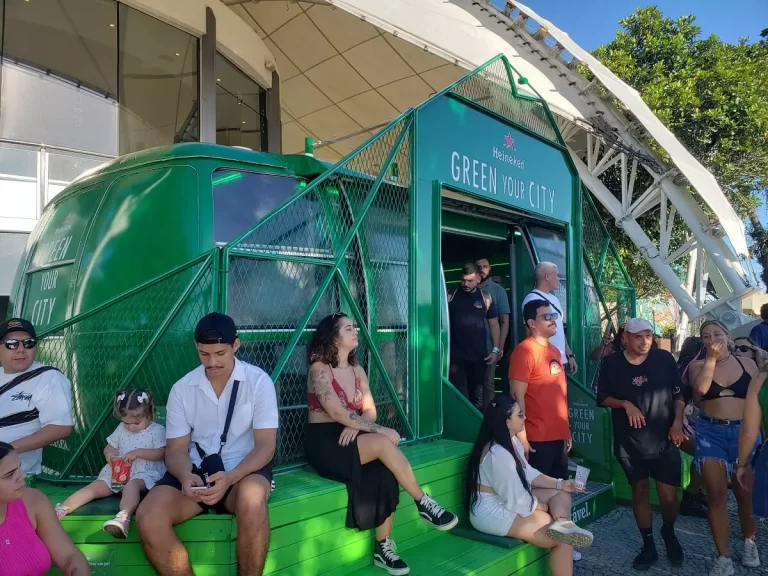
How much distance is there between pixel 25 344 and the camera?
3.46 m

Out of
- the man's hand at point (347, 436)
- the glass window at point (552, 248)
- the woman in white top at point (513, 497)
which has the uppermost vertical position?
the glass window at point (552, 248)

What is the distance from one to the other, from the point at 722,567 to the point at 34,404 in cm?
466

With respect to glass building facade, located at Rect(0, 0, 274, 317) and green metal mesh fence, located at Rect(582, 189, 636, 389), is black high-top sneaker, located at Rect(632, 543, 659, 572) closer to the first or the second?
green metal mesh fence, located at Rect(582, 189, 636, 389)

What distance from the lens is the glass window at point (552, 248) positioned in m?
7.20

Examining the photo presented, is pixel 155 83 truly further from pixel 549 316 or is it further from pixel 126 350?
A: pixel 549 316

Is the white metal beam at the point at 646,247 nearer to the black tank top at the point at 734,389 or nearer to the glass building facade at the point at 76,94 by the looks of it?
the black tank top at the point at 734,389

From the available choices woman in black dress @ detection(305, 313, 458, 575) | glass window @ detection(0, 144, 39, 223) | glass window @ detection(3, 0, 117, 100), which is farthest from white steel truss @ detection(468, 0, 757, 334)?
woman in black dress @ detection(305, 313, 458, 575)

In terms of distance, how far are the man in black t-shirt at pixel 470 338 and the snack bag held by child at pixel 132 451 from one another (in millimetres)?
3412

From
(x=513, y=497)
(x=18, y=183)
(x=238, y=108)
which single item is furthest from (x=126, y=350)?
(x=238, y=108)

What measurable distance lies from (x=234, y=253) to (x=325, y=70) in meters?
13.7

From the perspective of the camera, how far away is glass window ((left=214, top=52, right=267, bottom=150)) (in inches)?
549

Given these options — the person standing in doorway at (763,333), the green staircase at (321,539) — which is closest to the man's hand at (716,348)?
the green staircase at (321,539)

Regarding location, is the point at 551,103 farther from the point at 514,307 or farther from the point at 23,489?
the point at 23,489

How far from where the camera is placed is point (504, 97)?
6.23 metres
